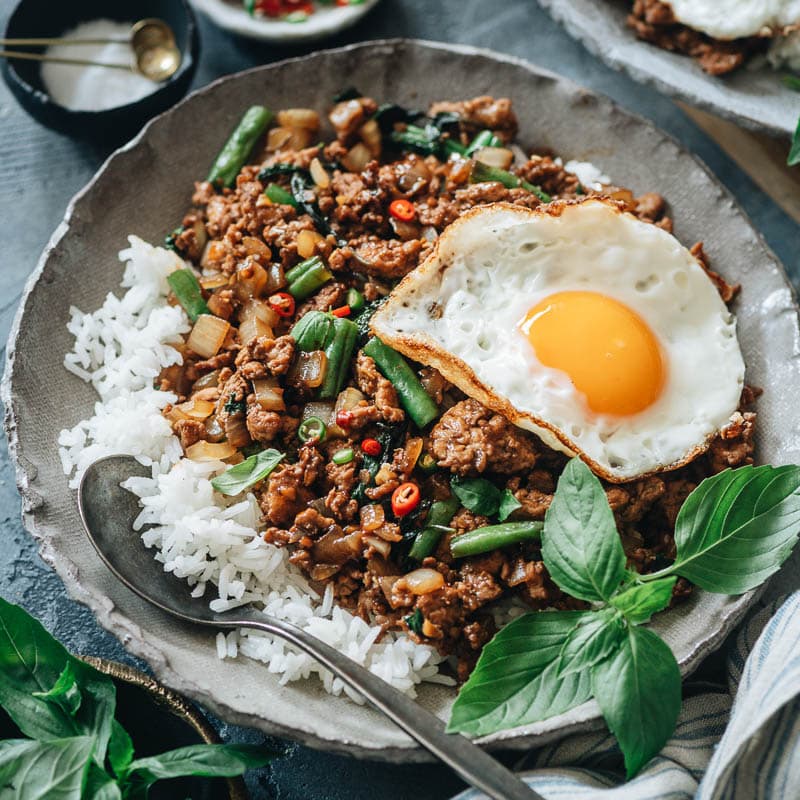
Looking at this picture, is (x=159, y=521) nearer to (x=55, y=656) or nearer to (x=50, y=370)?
(x=55, y=656)

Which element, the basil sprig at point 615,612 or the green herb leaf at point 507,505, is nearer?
the basil sprig at point 615,612

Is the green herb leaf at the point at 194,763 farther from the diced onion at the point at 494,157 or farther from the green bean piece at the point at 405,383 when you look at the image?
the diced onion at the point at 494,157

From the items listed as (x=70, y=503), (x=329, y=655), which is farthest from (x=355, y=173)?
(x=329, y=655)

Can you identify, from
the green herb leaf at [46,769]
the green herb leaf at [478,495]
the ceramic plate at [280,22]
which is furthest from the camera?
the ceramic plate at [280,22]

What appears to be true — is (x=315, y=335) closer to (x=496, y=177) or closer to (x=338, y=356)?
(x=338, y=356)

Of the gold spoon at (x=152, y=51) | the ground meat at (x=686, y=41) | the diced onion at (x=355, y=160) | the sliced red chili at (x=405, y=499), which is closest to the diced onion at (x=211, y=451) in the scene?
the sliced red chili at (x=405, y=499)

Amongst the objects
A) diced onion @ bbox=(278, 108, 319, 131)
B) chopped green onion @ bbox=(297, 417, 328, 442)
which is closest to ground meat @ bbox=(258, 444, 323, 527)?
chopped green onion @ bbox=(297, 417, 328, 442)

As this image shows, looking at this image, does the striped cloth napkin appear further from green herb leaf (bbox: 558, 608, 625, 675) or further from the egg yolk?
the egg yolk
